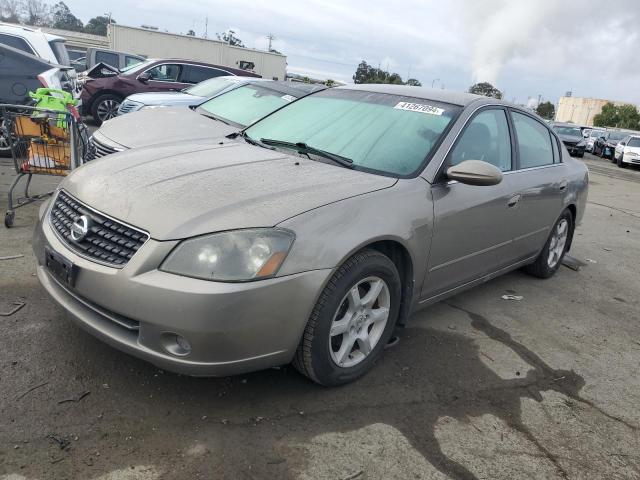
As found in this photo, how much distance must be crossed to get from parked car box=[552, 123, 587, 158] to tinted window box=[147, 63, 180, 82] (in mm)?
17760

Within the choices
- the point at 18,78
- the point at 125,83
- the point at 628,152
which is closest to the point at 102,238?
the point at 18,78

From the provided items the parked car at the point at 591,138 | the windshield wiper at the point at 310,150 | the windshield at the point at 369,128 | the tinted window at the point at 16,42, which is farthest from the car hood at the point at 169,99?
the parked car at the point at 591,138

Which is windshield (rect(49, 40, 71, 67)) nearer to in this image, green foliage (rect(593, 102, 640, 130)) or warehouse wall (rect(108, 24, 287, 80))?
warehouse wall (rect(108, 24, 287, 80))

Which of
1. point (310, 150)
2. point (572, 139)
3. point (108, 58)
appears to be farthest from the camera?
point (572, 139)

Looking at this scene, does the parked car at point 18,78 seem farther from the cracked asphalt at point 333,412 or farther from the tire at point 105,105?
the cracked asphalt at point 333,412

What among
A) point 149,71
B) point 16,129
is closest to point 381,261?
point 16,129

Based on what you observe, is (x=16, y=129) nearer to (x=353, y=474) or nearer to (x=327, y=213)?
(x=327, y=213)

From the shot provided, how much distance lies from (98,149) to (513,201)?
4.14 metres

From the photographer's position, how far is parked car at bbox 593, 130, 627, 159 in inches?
1075

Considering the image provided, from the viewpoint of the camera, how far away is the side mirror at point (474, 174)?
126 inches

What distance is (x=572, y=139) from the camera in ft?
83.9

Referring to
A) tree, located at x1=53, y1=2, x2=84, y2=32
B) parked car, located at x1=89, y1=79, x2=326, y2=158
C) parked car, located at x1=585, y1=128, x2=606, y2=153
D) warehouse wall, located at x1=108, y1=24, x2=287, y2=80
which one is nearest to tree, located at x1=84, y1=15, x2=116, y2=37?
tree, located at x1=53, y1=2, x2=84, y2=32

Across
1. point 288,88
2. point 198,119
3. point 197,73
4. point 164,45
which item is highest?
point 164,45

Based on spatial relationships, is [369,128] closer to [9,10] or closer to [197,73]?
[197,73]
